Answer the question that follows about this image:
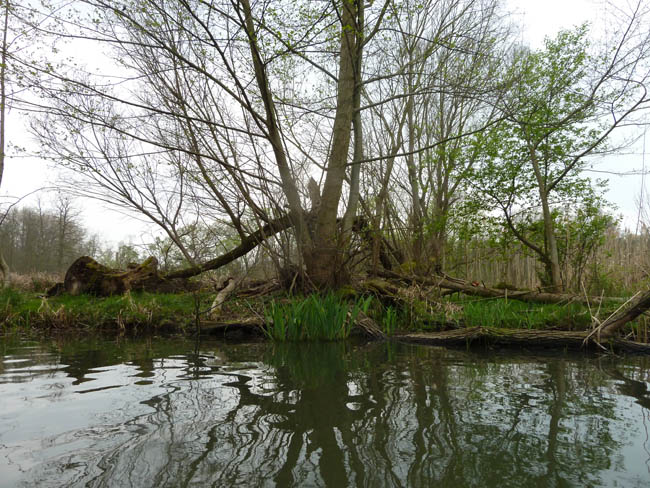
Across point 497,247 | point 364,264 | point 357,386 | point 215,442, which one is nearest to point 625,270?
point 497,247

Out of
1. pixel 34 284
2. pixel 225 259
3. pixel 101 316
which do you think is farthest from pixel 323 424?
pixel 34 284

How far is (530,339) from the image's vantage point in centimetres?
398

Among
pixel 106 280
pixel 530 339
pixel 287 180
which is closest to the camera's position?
pixel 530 339

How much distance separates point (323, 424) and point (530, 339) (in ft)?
10.2

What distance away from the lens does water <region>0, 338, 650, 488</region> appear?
1.24m

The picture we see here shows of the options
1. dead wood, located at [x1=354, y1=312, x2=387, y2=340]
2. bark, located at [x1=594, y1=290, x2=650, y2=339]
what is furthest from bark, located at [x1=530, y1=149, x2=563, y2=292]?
dead wood, located at [x1=354, y1=312, x2=387, y2=340]

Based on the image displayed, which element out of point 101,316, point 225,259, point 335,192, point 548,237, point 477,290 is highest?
point 335,192

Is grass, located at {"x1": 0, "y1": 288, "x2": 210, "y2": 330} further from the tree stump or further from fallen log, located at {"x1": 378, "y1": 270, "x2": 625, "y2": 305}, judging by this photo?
fallen log, located at {"x1": 378, "y1": 270, "x2": 625, "y2": 305}

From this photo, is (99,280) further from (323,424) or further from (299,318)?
(323,424)

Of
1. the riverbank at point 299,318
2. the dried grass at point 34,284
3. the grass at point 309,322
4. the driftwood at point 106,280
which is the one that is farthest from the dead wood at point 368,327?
the dried grass at point 34,284

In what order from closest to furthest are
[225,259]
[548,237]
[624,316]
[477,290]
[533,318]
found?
[624,316] → [533,318] → [477,290] → [225,259] → [548,237]

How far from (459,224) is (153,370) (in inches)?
317

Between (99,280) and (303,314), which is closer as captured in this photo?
(303,314)

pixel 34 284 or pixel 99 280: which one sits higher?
pixel 99 280
